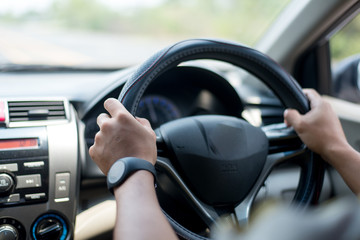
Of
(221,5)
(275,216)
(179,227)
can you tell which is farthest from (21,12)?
(221,5)

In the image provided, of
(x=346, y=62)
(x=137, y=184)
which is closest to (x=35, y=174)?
(x=137, y=184)

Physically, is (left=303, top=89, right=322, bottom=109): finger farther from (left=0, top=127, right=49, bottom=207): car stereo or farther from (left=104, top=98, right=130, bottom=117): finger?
(left=0, top=127, right=49, bottom=207): car stereo

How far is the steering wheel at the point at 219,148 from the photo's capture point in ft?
3.95

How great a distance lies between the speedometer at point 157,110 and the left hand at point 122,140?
775 mm

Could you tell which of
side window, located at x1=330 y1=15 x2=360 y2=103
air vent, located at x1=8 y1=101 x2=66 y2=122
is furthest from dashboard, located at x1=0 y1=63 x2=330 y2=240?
side window, located at x1=330 y1=15 x2=360 y2=103

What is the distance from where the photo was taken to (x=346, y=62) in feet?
7.11

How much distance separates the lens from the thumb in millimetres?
1381

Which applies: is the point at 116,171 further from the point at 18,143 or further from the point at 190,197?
the point at 18,143

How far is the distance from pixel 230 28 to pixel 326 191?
11.2 ft

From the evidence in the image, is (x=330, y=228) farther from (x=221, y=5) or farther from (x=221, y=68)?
(x=221, y=5)

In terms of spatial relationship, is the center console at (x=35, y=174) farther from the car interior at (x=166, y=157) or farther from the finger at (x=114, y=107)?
the finger at (x=114, y=107)

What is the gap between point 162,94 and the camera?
189 centimetres

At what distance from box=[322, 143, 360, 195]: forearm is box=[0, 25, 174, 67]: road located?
2.01 feet

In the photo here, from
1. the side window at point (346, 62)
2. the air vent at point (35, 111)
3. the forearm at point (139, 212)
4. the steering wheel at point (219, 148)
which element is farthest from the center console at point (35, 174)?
the side window at point (346, 62)
